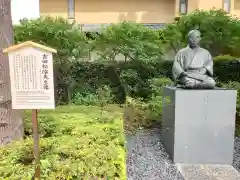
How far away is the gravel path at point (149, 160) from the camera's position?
434cm

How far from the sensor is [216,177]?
4.25 meters

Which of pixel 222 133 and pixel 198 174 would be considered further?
pixel 222 133

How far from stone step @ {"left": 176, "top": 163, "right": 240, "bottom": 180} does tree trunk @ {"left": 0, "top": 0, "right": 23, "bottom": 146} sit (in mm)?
2712

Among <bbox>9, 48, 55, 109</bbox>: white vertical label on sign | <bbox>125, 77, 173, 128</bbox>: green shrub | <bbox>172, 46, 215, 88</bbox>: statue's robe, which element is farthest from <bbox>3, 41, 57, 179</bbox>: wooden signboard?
→ <bbox>125, 77, 173, 128</bbox>: green shrub

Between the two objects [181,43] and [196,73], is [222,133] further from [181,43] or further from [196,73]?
[181,43]

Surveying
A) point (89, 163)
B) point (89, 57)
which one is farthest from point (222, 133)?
point (89, 57)

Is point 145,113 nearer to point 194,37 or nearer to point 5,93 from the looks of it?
point 194,37

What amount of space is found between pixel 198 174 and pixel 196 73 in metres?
1.81

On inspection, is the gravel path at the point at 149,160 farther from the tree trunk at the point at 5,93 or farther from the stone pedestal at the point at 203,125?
the tree trunk at the point at 5,93

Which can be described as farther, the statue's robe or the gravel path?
the statue's robe

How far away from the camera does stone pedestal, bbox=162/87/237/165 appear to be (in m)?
4.71

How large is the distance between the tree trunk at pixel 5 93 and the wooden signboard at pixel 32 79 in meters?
1.15

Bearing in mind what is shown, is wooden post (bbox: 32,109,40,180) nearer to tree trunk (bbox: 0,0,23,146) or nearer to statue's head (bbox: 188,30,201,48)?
tree trunk (bbox: 0,0,23,146)

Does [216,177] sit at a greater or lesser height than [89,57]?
lesser
